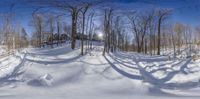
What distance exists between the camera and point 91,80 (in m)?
8.11

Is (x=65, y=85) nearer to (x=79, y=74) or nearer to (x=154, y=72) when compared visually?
(x=79, y=74)

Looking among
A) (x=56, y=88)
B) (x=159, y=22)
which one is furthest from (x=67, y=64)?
(x=159, y=22)

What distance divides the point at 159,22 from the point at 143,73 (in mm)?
19123

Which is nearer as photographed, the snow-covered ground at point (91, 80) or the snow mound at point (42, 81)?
the snow-covered ground at point (91, 80)

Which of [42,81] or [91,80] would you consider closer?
[42,81]

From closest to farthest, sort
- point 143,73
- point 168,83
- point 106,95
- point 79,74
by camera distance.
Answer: point 106,95 < point 168,83 < point 79,74 < point 143,73

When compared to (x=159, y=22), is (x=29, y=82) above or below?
below

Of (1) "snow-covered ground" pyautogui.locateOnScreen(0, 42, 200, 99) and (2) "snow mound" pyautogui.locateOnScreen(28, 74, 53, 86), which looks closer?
(1) "snow-covered ground" pyautogui.locateOnScreen(0, 42, 200, 99)

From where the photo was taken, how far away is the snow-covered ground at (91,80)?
6.62 metres

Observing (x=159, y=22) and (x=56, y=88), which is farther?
(x=159, y=22)

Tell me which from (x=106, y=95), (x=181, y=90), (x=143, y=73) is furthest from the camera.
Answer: (x=143, y=73)

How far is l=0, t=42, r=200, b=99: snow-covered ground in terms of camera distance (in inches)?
261

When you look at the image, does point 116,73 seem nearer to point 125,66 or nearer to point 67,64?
point 125,66

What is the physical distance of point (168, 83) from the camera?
316 inches
